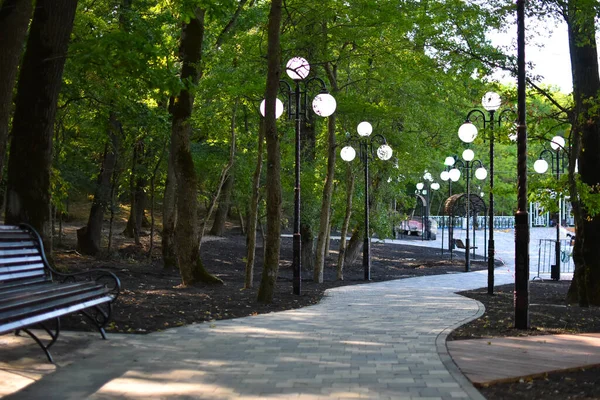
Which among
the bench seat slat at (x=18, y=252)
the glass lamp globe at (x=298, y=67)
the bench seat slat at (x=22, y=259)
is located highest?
the glass lamp globe at (x=298, y=67)

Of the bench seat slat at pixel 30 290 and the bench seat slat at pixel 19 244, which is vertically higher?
the bench seat slat at pixel 19 244

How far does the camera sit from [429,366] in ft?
23.1

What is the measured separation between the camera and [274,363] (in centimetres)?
714

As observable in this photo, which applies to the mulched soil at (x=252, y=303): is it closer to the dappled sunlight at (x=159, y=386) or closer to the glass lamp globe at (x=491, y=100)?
the dappled sunlight at (x=159, y=386)

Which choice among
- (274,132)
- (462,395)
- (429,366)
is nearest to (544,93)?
(274,132)

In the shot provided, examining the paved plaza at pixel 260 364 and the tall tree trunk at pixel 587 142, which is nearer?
the paved plaza at pixel 260 364

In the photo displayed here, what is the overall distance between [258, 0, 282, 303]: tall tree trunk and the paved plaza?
1996mm

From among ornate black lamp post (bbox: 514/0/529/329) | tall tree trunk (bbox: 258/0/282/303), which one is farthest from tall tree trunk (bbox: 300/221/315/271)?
ornate black lamp post (bbox: 514/0/529/329)

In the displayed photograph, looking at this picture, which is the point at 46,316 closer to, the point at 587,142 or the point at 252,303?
the point at 252,303

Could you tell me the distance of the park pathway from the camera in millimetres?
5910

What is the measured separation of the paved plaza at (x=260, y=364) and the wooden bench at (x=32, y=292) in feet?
1.52

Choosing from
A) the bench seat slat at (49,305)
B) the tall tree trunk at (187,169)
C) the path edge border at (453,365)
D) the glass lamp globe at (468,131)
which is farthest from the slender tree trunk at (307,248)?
the bench seat slat at (49,305)

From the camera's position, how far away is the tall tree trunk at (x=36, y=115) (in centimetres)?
995

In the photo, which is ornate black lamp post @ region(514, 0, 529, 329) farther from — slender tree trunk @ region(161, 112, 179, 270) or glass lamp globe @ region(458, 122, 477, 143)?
slender tree trunk @ region(161, 112, 179, 270)
